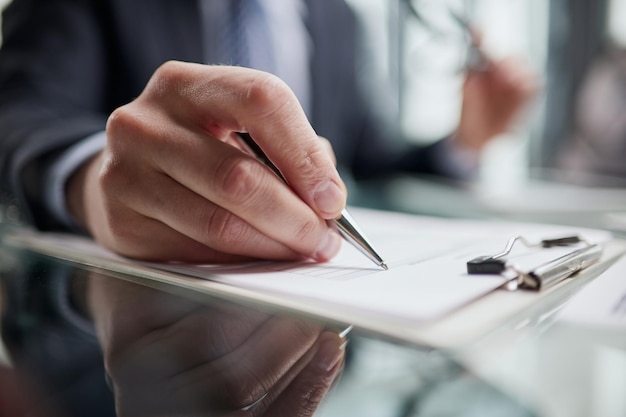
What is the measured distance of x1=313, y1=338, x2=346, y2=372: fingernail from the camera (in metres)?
0.21

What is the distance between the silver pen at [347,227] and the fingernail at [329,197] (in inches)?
0.4

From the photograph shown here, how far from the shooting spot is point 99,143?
A: 0.47 m

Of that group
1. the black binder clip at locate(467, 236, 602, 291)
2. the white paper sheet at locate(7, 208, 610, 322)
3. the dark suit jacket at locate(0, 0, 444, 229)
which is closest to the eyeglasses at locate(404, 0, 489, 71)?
the dark suit jacket at locate(0, 0, 444, 229)

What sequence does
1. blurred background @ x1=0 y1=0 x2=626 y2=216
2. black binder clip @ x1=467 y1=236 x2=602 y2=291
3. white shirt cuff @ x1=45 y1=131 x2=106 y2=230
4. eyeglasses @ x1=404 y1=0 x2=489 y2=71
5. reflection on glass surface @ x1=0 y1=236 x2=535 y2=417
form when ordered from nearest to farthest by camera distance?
1. reflection on glass surface @ x1=0 y1=236 x2=535 y2=417
2. black binder clip @ x1=467 y1=236 x2=602 y2=291
3. white shirt cuff @ x1=45 y1=131 x2=106 y2=230
4. eyeglasses @ x1=404 y1=0 x2=489 y2=71
5. blurred background @ x1=0 y1=0 x2=626 y2=216

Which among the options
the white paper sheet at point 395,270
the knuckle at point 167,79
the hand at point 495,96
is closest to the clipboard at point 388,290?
the white paper sheet at point 395,270

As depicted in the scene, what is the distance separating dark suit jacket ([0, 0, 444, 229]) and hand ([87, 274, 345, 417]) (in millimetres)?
247

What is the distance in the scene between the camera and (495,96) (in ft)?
3.10

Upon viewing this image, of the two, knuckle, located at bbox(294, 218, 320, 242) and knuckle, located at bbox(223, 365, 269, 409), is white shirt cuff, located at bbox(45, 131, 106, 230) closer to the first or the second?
knuckle, located at bbox(294, 218, 320, 242)

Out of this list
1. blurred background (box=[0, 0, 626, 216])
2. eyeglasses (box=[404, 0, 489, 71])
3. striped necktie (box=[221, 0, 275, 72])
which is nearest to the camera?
striped necktie (box=[221, 0, 275, 72])

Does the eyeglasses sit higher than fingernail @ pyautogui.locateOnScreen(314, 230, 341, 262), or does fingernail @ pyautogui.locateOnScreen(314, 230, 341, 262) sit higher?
the eyeglasses

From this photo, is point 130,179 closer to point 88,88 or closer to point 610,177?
point 88,88

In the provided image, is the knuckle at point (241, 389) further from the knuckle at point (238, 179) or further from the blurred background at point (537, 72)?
the blurred background at point (537, 72)

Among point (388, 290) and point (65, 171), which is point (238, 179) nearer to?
point (388, 290)

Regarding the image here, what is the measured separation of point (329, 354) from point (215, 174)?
0.49 feet
